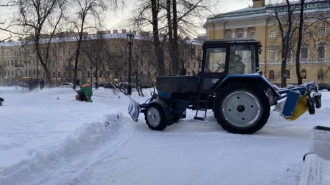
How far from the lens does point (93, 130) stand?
8.31 metres

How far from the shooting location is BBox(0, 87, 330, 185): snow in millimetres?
5160

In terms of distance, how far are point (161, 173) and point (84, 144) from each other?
7.68 feet

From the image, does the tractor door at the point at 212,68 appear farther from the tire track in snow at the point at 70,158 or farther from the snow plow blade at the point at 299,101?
the tire track in snow at the point at 70,158

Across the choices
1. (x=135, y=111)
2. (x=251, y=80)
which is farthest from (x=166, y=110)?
(x=251, y=80)

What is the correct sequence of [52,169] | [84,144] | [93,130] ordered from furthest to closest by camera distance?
Result: [93,130], [84,144], [52,169]

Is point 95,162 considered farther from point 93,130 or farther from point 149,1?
point 149,1

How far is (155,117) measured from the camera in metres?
9.68

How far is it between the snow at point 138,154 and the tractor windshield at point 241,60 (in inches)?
73.2

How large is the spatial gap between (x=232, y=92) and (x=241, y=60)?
1.04m

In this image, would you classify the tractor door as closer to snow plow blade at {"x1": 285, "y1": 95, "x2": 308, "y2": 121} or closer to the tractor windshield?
the tractor windshield

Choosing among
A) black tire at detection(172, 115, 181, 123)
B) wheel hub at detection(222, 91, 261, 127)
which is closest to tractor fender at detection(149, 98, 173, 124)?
black tire at detection(172, 115, 181, 123)

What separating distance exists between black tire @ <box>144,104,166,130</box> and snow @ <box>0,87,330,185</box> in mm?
255

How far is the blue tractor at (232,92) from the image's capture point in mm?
8852

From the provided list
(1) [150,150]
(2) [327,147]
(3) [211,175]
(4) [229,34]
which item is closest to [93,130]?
(1) [150,150]
